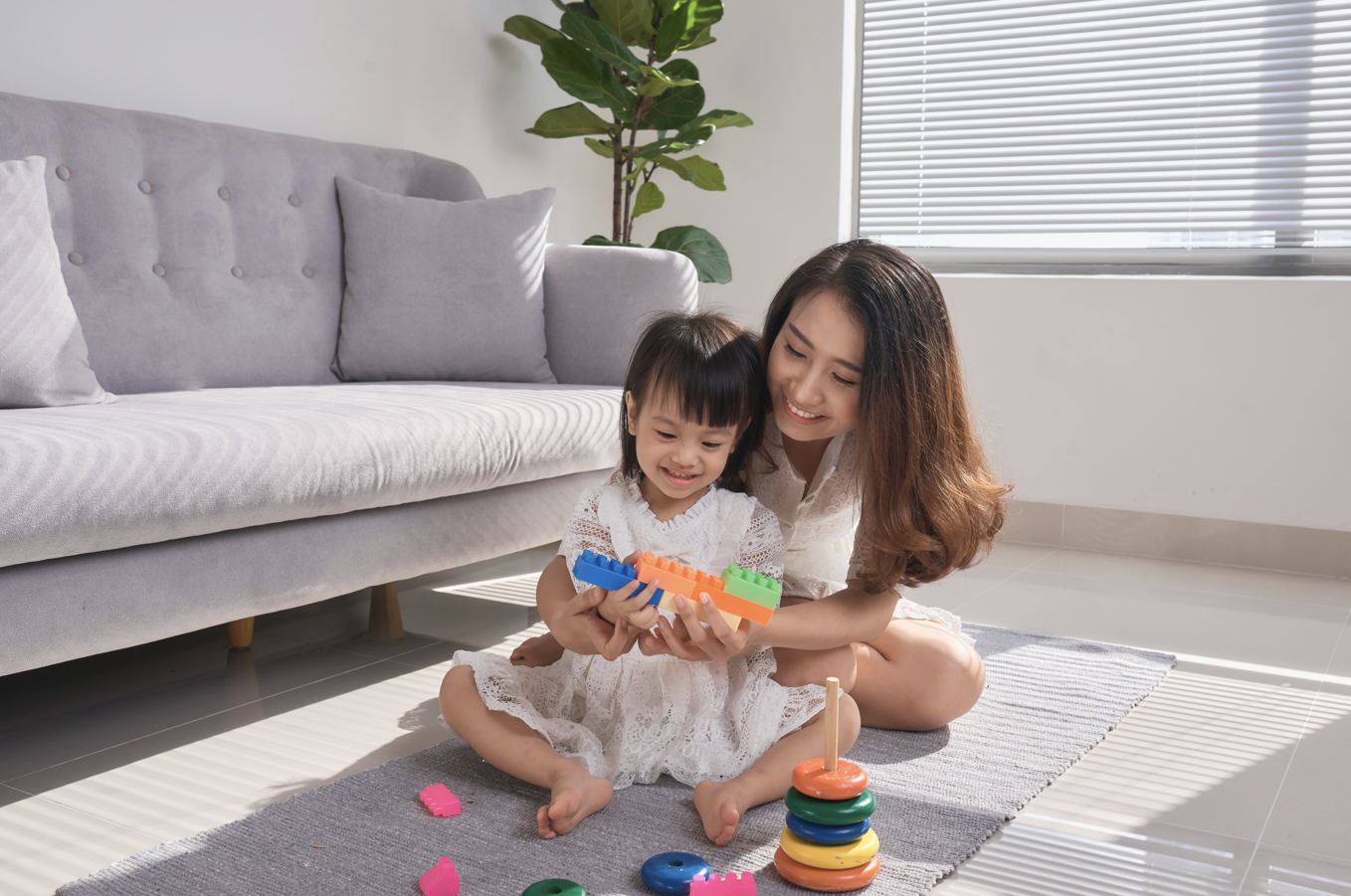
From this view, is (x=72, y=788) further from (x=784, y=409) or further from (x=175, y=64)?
(x=175, y=64)

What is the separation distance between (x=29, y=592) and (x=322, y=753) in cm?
42

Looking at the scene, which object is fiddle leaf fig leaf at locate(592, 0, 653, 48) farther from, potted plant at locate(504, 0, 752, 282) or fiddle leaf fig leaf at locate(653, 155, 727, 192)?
fiddle leaf fig leaf at locate(653, 155, 727, 192)

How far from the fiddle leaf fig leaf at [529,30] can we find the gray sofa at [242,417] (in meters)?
0.55

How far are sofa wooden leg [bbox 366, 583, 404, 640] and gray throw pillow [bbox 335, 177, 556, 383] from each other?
55cm

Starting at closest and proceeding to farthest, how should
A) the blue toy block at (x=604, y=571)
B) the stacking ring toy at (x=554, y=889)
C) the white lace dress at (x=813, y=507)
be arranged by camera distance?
the stacking ring toy at (x=554, y=889), the blue toy block at (x=604, y=571), the white lace dress at (x=813, y=507)

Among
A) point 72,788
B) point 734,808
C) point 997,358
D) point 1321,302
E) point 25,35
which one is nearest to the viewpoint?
point 734,808

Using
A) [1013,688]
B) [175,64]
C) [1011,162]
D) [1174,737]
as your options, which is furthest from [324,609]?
[1011,162]

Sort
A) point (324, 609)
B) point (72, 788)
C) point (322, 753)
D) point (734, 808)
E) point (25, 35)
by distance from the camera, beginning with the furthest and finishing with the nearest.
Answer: point (324, 609)
point (25, 35)
point (322, 753)
point (72, 788)
point (734, 808)

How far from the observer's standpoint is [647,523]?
136cm

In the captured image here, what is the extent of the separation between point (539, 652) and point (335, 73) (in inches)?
71.7

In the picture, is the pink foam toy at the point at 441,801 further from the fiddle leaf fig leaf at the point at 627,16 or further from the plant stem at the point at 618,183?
the fiddle leaf fig leaf at the point at 627,16

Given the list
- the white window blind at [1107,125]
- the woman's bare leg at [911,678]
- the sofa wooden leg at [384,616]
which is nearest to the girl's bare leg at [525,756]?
the woman's bare leg at [911,678]

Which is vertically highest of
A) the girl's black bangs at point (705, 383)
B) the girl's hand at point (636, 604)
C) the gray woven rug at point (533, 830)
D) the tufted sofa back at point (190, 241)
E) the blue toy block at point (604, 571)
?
the tufted sofa back at point (190, 241)

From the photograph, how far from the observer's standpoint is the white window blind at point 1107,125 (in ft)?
8.84
